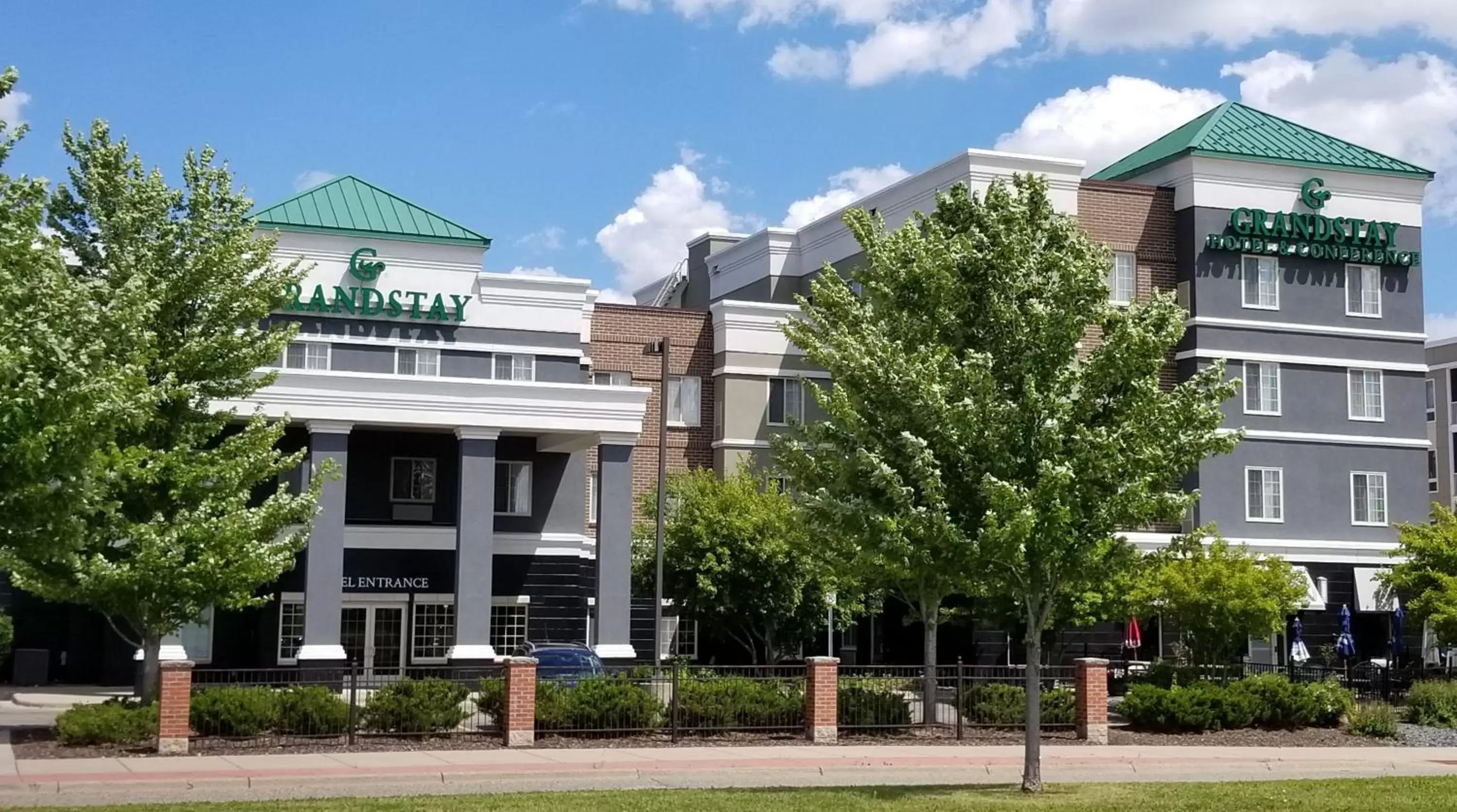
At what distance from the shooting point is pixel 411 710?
25984 mm

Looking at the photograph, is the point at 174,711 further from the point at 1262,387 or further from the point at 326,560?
the point at 1262,387

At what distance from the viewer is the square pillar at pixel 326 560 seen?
128ft

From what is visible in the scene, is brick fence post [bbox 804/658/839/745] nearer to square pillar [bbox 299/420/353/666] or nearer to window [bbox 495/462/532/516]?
square pillar [bbox 299/420/353/666]

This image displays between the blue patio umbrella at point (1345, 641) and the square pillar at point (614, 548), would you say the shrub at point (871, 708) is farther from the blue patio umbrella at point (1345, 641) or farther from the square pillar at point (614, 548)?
the blue patio umbrella at point (1345, 641)

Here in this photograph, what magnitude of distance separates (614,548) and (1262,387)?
67.9 ft

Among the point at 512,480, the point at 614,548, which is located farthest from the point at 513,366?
the point at 614,548

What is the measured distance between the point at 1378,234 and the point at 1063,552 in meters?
34.2

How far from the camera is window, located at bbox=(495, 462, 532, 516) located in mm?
46594

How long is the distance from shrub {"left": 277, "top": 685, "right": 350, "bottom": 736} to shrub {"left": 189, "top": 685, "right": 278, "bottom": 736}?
0.16 m

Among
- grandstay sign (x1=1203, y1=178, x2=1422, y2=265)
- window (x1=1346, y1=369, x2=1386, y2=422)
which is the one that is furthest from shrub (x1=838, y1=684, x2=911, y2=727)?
window (x1=1346, y1=369, x2=1386, y2=422)

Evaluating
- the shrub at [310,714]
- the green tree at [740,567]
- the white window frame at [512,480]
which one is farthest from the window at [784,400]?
the shrub at [310,714]

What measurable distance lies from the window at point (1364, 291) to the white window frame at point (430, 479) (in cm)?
2822

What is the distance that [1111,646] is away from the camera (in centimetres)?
4591

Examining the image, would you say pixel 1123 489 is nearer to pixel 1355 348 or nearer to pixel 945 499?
pixel 945 499
